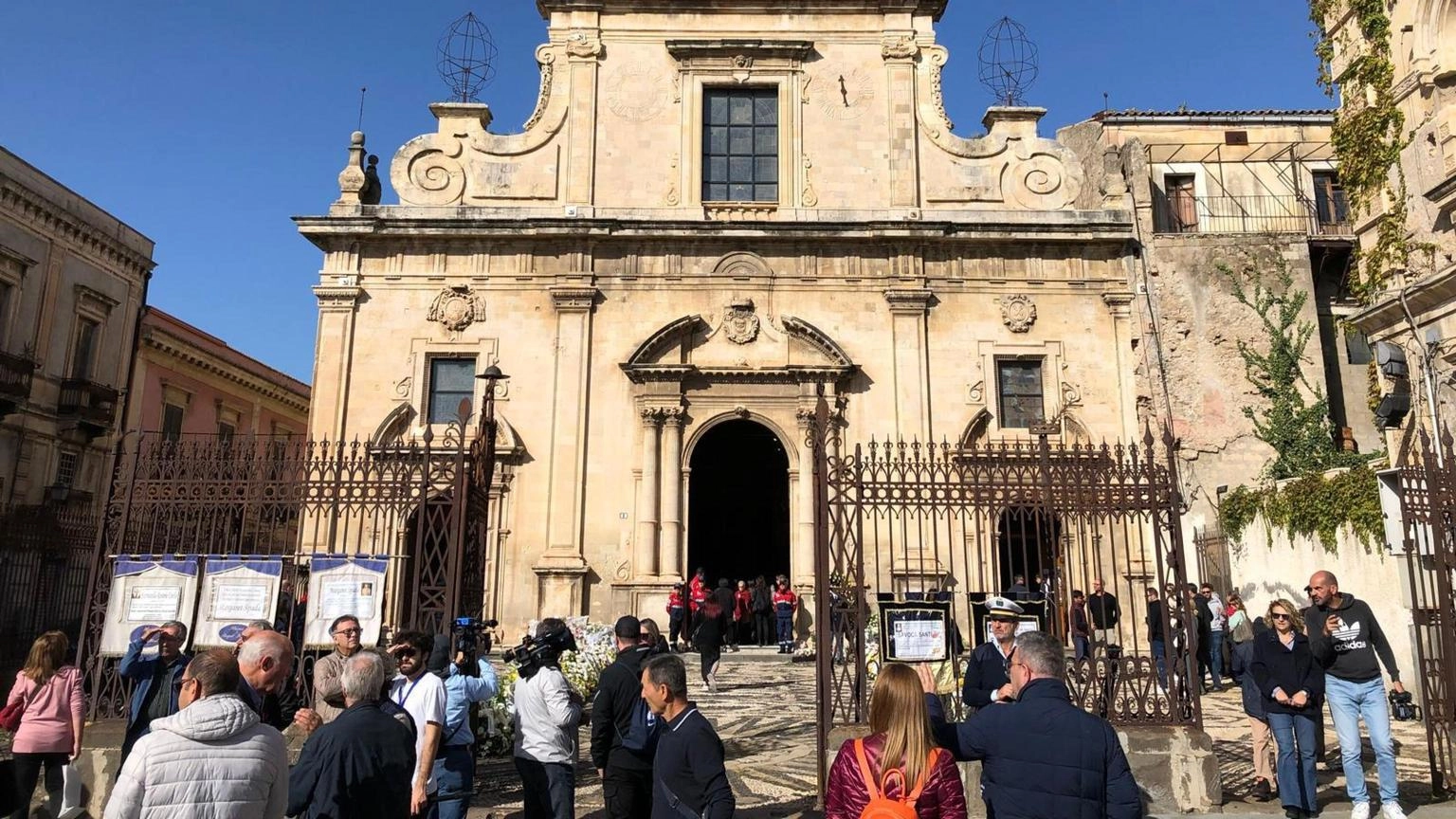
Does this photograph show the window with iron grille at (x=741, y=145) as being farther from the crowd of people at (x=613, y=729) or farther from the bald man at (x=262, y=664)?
the bald man at (x=262, y=664)

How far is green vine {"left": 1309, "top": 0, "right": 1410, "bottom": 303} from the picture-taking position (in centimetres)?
1212

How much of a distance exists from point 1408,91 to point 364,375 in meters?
16.7

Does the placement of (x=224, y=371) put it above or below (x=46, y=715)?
above

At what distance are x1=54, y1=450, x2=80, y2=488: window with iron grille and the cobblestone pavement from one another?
57.2ft

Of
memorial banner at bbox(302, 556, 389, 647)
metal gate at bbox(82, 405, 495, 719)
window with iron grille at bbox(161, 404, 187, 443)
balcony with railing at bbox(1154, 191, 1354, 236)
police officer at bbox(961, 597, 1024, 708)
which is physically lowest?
police officer at bbox(961, 597, 1024, 708)

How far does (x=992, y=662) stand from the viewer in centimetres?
635

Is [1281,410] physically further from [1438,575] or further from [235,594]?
[235,594]

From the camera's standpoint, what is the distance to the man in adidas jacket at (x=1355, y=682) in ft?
22.2

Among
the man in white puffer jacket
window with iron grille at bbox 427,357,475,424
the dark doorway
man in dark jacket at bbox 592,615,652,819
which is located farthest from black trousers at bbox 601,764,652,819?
the dark doorway

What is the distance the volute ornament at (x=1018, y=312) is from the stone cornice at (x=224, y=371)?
22422 millimetres

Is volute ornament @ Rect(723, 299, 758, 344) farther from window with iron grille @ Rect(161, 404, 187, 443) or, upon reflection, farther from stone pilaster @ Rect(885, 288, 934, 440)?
window with iron grille @ Rect(161, 404, 187, 443)

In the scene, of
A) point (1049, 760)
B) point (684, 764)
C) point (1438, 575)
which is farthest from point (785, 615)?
point (1049, 760)


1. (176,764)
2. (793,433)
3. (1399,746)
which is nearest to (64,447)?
(793,433)

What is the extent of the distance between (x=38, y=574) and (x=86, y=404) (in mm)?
10658
